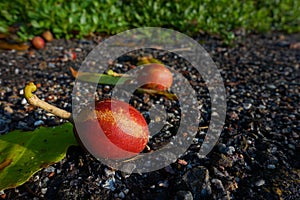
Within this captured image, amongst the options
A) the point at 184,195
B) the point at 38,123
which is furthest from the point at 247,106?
the point at 38,123

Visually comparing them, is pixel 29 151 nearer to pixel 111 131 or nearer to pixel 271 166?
pixel 111 131

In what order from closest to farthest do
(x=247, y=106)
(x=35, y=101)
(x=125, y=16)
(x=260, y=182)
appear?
(x=35, y=101) < (x=260, y=182) < (x=247, y=106) < (x=125, y=16)

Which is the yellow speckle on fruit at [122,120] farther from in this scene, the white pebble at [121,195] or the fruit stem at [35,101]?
the white pebble at [121,195]

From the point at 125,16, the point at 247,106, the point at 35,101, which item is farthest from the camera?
the point at 125,16

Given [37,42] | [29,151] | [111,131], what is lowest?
[37,42]

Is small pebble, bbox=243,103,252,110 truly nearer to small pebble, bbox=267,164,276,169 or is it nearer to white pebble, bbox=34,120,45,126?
small pebble, bbox=267,164,276,169

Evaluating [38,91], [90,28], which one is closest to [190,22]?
[90,28]

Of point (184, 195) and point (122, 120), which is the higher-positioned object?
point (122, 120)

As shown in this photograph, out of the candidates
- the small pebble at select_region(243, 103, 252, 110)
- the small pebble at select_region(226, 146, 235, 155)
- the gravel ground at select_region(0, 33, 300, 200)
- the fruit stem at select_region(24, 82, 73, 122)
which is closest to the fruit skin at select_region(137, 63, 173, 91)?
the gravel ground at select_region(0, 33, 300, 200)
